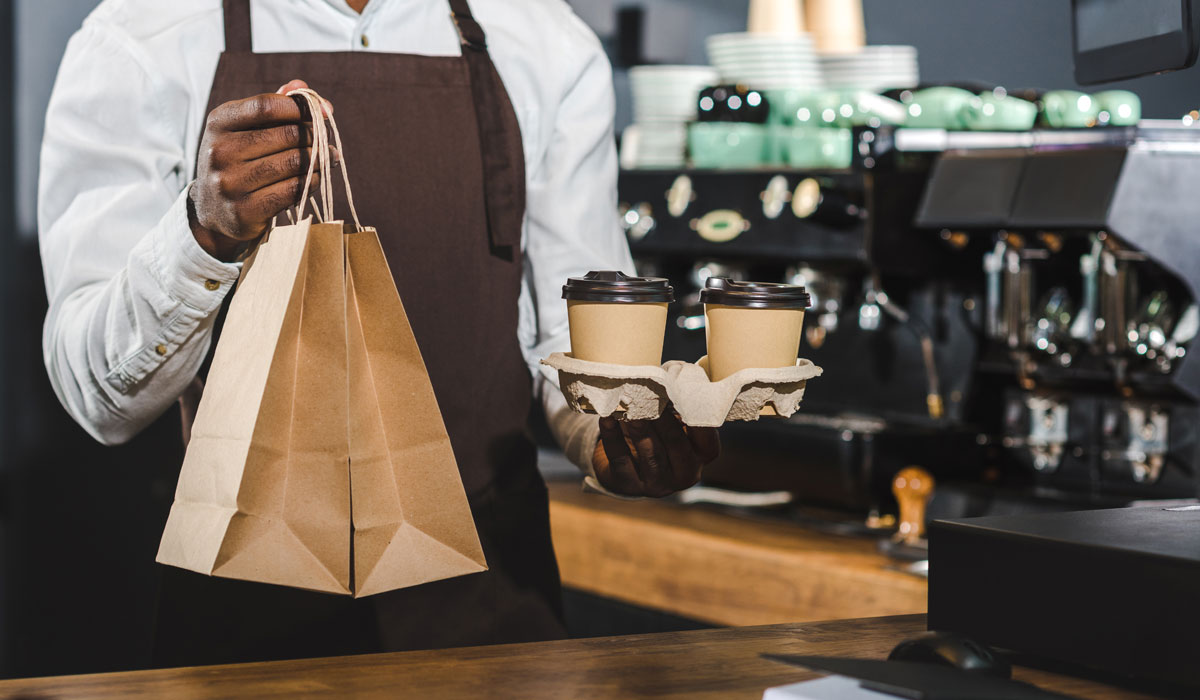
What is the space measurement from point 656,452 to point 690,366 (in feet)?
0.45

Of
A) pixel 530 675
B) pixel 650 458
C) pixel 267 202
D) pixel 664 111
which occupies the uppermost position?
pixel 664 111

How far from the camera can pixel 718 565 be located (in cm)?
247

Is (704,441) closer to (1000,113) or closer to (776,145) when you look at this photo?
(1000,113)

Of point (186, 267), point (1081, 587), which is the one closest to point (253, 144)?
point (186, 267)

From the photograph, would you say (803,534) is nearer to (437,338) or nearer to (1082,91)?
(1082,91)

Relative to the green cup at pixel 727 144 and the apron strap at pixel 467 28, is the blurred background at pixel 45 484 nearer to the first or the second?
the green cup at pixel 727 144

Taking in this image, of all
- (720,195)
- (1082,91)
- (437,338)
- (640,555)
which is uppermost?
(1082,91)

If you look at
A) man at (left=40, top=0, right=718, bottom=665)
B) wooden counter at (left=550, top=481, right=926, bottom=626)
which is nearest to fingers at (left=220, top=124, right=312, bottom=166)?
man at (left=40, top=0, right=718, bottom=665)

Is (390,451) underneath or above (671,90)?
underneath

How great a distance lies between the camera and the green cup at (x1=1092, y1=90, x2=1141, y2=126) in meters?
2.39

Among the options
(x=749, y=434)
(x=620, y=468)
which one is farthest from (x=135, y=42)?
(x=749, y=434)

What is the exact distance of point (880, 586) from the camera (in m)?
2.20

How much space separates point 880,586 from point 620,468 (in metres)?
1.13

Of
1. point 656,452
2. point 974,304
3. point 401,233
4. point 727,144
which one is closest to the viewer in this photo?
point 656,452
